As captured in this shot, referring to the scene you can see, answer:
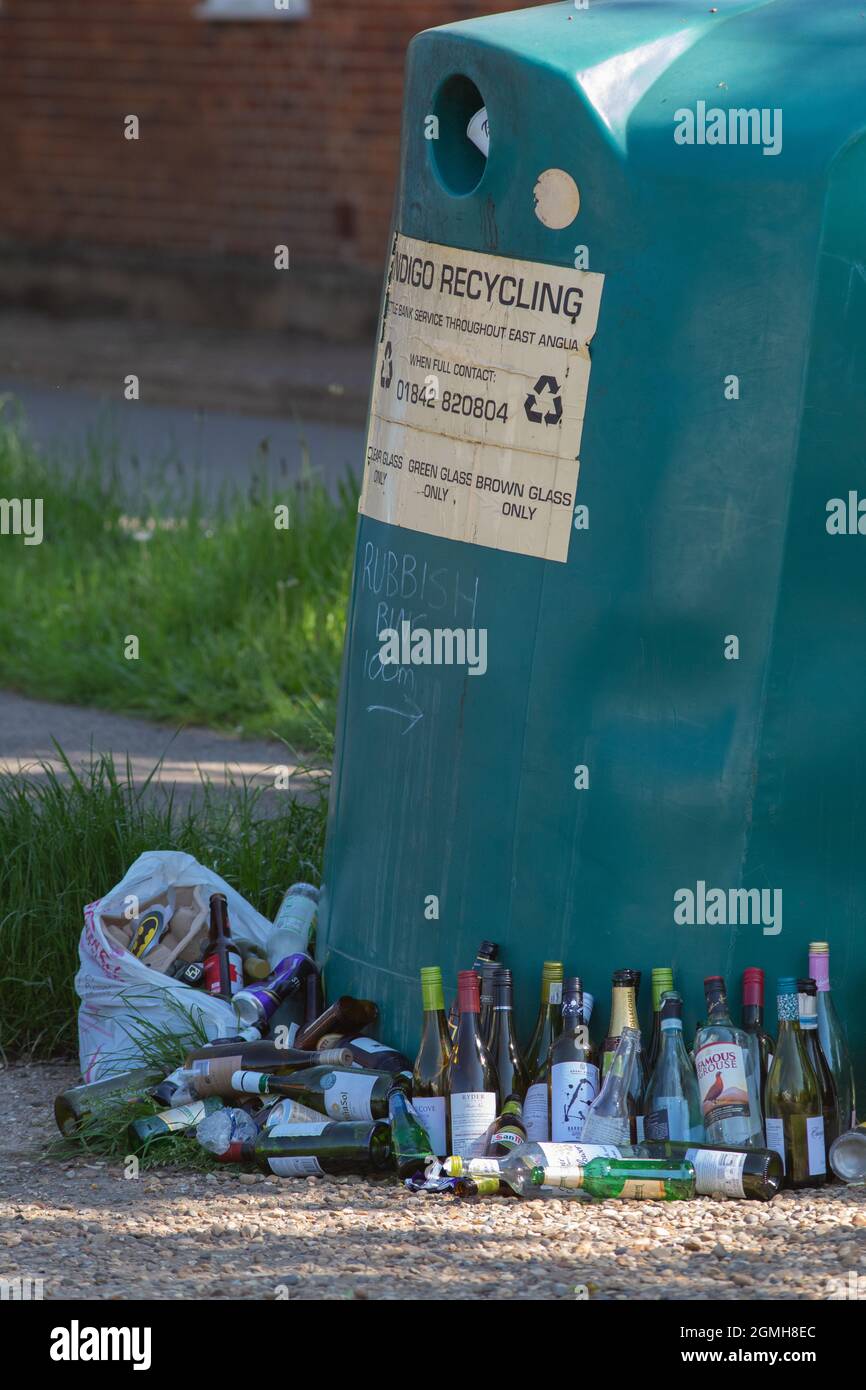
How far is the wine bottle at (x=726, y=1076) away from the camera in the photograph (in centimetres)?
349

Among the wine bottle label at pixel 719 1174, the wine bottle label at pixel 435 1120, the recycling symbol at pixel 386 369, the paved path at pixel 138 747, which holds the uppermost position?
the recycling symbol at pixel 386 369

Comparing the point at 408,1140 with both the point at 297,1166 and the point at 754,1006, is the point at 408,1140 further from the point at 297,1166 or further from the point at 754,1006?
the point at 754,1006

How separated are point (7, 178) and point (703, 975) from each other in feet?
39.7

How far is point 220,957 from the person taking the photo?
4227 mm

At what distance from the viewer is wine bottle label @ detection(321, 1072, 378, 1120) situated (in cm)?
370

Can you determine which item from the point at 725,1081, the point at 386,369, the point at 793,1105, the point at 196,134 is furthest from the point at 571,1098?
the point at 196,134

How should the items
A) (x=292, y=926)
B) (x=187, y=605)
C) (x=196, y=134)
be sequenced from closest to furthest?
(x=292, y=926), (x=187, y=605), (x=196, y=134)

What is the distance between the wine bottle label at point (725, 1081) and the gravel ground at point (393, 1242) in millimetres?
159

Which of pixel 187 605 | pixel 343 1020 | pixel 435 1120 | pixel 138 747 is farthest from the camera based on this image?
pixel 187 605

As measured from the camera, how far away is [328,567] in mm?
6957

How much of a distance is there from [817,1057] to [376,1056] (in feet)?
2.70

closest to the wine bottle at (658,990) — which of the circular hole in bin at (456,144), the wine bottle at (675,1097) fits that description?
the wine bottle at (675,1097)

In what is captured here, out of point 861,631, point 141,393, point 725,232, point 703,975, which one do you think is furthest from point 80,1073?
point 141,393

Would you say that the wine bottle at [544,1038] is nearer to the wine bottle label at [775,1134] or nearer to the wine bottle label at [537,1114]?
the wine bottle label at [537,1114]
